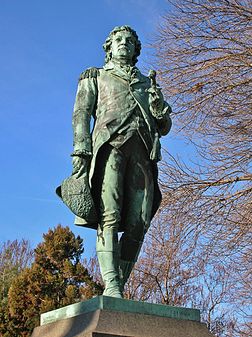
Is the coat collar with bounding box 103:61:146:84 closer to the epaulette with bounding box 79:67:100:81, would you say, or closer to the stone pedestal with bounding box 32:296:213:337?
the epaulette with bounding box 79:67:100:81

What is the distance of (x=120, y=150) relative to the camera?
448 centimetres

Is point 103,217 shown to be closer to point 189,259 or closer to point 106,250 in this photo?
point 106,250

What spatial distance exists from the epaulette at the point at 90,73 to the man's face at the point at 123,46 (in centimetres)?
22

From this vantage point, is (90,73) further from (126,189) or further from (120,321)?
(120,321)

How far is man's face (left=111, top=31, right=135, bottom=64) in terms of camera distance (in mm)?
4855

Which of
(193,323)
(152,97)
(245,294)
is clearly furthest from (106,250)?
(245,294)

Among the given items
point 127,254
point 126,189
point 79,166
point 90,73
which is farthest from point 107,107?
point 127,254

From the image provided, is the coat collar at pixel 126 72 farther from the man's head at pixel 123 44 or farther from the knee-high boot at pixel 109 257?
the knee-high boot at pixel 109 257

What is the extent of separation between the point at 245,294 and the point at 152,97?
942 cm

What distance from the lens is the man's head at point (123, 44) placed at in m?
4.86

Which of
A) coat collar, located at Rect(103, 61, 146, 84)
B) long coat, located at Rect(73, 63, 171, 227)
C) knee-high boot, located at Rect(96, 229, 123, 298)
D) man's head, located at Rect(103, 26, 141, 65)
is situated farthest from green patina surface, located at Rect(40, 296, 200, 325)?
man's head, located at Rect(103, 26, 141, 65)

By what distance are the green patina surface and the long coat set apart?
71 centimetres

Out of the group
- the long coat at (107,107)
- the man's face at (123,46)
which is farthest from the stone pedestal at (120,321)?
the man's face at (123,46)

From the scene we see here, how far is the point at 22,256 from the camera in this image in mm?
28312
